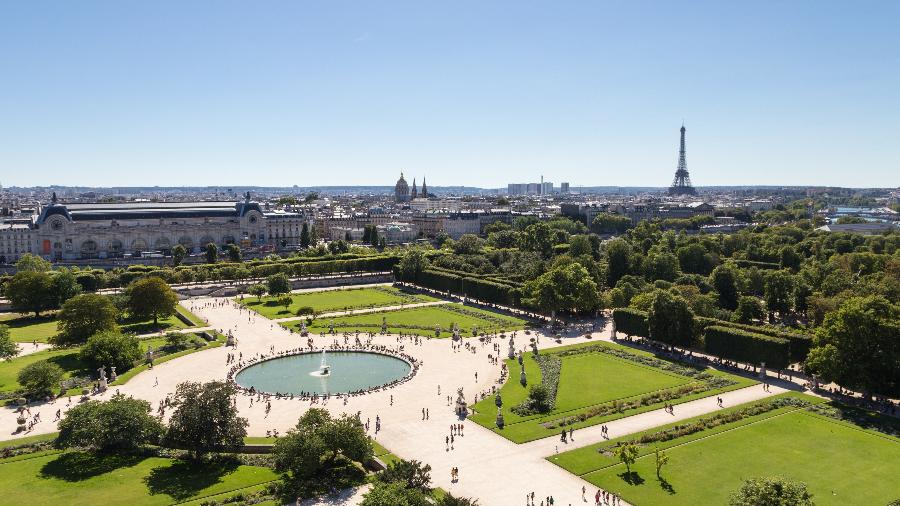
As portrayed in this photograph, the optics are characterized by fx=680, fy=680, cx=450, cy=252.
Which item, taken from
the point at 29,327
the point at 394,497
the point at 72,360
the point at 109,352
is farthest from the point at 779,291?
the point at 29,327

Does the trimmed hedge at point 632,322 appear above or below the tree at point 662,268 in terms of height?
below

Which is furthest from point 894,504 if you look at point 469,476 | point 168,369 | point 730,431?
point 168,369

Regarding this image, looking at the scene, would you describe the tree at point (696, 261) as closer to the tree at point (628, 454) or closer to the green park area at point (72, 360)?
the green park area at point (72, 360)

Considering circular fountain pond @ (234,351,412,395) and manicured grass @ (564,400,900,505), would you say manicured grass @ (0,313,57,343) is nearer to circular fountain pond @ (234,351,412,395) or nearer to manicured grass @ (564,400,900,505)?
circular fountain pond @ (234,351,412,395)

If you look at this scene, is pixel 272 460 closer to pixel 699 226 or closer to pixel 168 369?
pixel 168 369

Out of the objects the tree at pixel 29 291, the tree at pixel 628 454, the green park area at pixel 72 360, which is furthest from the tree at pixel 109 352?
the tree at pixel 628 454
